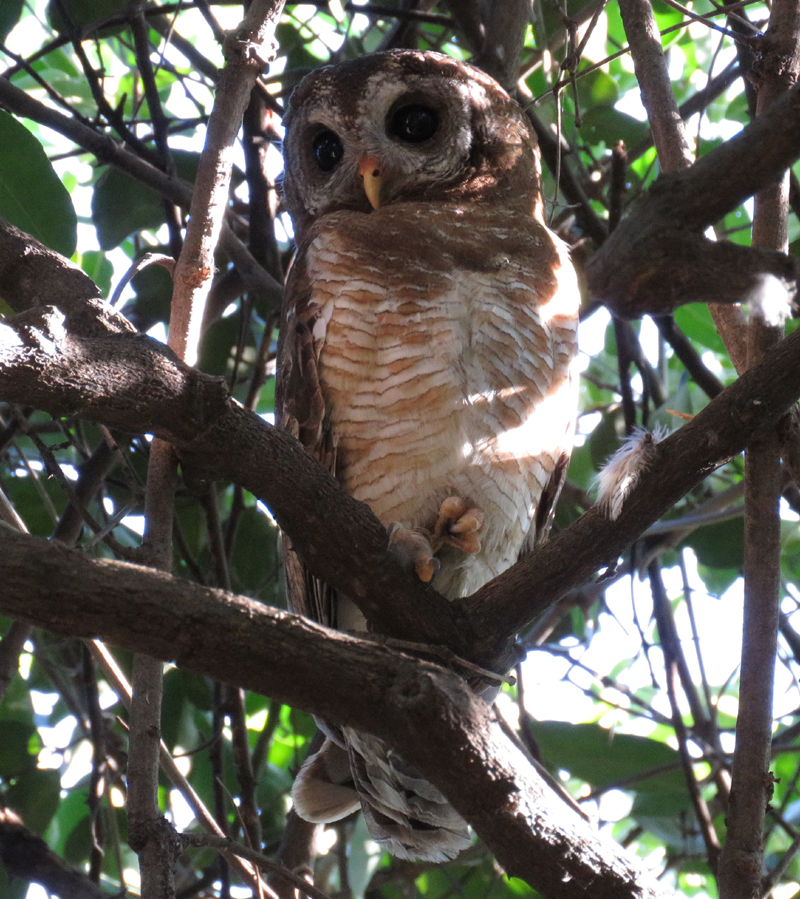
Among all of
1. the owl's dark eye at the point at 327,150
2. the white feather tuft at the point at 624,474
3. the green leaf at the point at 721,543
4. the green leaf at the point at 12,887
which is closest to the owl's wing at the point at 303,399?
the owl's dark eye at the point at 327,150

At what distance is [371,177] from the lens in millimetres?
2607

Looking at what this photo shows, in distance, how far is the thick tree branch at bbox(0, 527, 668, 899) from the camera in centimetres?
100

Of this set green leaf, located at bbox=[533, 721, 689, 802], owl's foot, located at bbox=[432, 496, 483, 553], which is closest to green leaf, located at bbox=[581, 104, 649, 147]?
owl's foot, located at bbox=[432, 496, 483, 553]

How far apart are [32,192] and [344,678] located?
4.99 ft

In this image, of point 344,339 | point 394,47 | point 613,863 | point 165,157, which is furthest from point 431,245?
point 613,863

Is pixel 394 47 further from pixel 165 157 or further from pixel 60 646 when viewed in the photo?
pixel 60 646

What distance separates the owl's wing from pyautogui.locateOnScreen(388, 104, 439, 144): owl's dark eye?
67cm

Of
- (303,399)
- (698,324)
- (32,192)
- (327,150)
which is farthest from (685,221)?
(327,150)

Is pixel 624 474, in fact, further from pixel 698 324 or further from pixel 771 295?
pixel 698 324

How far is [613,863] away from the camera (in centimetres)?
118

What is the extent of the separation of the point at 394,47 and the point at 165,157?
97 cm

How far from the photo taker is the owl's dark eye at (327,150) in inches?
111

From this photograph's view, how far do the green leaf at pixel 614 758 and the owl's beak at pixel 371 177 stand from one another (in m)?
1.60

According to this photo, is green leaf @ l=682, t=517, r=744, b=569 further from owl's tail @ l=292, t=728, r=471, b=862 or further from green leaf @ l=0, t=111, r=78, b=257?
green leaf @ l=0, t=111, r=78, b=257
